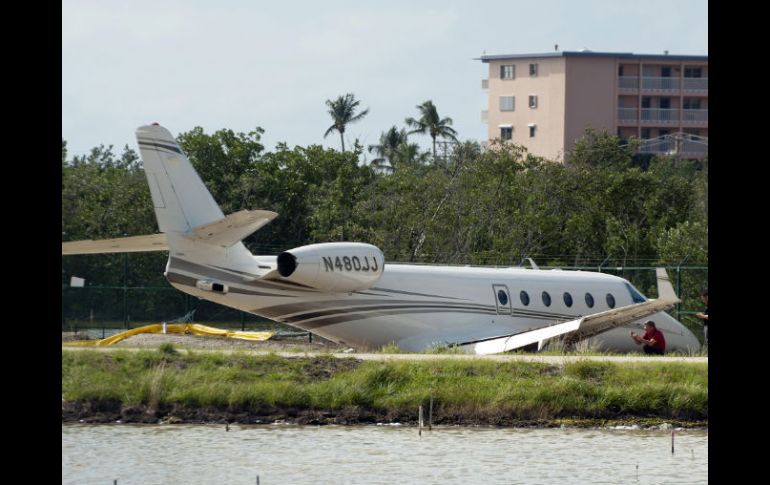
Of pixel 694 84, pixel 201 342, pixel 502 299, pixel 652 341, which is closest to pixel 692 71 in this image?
pixel 694 84

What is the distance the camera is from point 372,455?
50.3 feet

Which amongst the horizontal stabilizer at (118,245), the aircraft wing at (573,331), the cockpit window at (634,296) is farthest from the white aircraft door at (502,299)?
the horizontal stabilizer at (118,245)

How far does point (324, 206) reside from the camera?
2018 inches

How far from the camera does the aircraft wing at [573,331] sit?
2597cm

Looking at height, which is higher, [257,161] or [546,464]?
[257,161]

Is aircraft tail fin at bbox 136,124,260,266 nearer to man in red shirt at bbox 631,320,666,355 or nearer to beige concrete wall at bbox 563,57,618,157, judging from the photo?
man in red shirt at bbox 631,320,666,355

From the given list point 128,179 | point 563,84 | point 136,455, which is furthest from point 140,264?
point 563,84

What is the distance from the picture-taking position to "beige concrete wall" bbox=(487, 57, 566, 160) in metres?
112

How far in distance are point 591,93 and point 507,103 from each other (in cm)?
789

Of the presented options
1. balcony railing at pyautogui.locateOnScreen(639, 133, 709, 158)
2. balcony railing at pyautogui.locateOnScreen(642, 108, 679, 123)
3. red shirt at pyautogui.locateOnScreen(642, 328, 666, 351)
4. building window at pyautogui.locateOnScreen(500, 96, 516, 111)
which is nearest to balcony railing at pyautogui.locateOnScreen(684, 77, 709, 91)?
balcony railing at pyautogui.locateOnScreen(642, 108, 679, 123)

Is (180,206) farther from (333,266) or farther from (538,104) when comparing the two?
(538,104)
